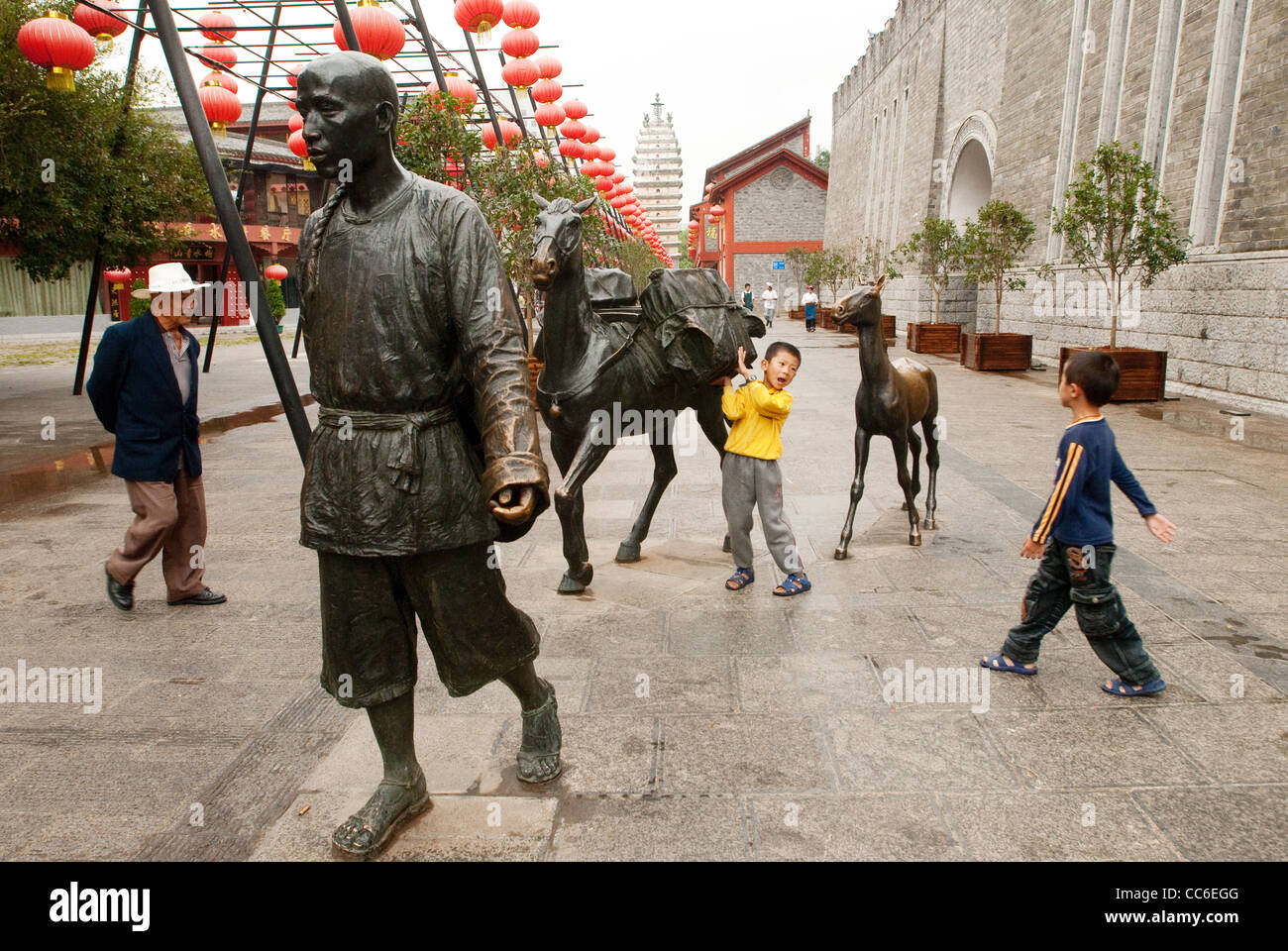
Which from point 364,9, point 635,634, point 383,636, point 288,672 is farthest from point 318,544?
point 364,9

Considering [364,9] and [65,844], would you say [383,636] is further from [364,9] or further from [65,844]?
[364,9]

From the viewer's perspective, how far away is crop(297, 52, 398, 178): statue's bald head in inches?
95.3

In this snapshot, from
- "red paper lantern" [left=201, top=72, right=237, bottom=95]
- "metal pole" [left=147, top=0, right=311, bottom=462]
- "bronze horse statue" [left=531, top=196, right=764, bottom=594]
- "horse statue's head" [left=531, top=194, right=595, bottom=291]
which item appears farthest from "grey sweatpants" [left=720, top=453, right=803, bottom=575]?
"red paper lantern" [left=201, top=72, right=237, bottom=95]

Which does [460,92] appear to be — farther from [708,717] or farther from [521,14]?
[708,717]

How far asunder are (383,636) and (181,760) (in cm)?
121

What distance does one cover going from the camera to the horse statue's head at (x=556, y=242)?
434 centimetres

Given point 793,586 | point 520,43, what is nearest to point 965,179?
point 520,43

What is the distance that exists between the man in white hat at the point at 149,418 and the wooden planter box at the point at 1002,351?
1482 cm

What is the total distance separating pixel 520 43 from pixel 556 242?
8350 millimetres

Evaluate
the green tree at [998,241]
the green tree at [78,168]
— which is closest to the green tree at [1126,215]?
the green tree at [998,241]

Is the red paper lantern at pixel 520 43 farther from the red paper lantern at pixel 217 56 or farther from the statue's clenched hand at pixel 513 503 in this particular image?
the statue's clenched hand at pixel 513 503

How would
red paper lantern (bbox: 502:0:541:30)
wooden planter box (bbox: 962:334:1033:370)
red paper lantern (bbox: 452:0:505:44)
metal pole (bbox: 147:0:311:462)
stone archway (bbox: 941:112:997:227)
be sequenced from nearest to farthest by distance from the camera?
1. metal pole (bbox: 147:0:311:462)
2. red paper lantern (bbox: 452:0:505:44)
3. red paper lantern (bbox: 502:0:541:30)
4. wooden planter box (bbox: 962:334:1033:370)
5. stone archway (bbox: 941:112:997:227)

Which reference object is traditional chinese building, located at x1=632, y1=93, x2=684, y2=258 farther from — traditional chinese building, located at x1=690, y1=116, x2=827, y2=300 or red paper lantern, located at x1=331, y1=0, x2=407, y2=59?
red paper lantern, located at x1=331, y1=0, x2=407, y2=59

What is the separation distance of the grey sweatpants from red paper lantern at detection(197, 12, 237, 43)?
9.53 m
